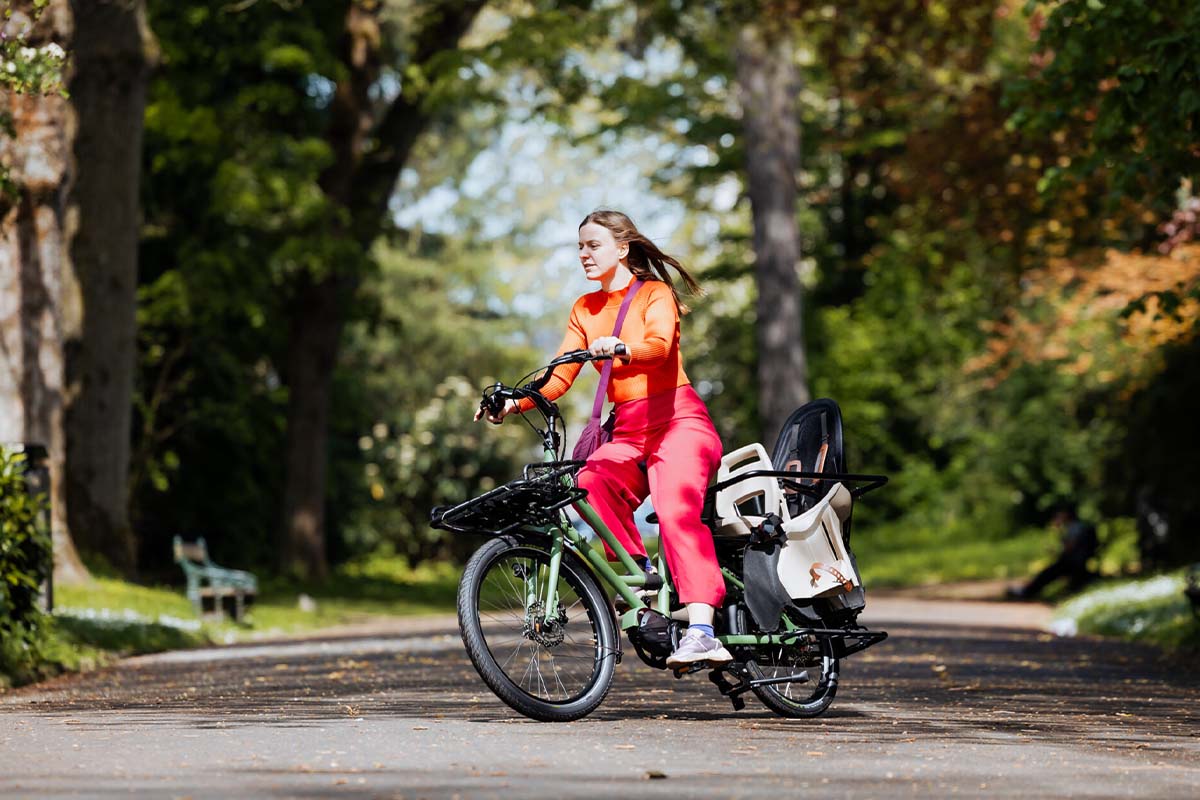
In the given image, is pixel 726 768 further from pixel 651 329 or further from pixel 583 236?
pixel 583 236

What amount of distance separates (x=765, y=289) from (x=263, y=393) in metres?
8.40

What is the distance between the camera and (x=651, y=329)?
7.64 m

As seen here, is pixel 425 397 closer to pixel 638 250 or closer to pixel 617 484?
pixel 638 250

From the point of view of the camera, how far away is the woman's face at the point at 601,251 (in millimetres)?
7969

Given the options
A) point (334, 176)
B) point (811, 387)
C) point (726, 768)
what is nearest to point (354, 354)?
point (811, 387)

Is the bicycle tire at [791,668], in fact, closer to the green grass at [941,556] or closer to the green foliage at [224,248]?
the green foliage at [224,248]

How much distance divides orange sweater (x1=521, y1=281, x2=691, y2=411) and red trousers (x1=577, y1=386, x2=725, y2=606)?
6 cm

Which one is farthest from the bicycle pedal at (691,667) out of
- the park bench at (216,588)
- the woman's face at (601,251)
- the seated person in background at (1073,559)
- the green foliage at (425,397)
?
the green foliage at (425,397)

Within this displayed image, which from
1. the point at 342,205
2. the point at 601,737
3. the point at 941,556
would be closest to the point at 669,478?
the point at 601,737

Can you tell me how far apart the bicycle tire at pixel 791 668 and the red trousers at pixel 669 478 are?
1.01ft

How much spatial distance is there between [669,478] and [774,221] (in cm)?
2077

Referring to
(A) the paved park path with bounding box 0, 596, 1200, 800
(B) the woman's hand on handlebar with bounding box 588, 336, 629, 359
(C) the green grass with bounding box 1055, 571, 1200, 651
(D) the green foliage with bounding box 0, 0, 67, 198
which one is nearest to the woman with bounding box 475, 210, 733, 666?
(B) the woman's hand on handlebar with bounding box 588, 336, 629, 359

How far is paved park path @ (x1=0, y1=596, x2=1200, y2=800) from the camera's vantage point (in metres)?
5.76

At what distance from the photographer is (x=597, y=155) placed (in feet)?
115
